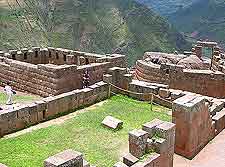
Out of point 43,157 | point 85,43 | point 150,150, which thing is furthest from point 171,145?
point 85,43

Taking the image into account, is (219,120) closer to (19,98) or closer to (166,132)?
(166,132)

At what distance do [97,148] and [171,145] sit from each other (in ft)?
8.63

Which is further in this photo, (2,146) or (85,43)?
(85,43)

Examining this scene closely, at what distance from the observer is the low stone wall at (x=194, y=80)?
23828 mm

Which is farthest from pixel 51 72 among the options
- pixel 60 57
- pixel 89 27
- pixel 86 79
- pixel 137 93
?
pixel 89 27

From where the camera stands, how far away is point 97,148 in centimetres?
1406

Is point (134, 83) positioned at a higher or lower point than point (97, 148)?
higher

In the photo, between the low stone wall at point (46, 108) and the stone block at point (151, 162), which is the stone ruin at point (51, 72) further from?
the stone block at point (151, 162)

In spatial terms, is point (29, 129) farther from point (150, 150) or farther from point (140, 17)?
point (140, 17)

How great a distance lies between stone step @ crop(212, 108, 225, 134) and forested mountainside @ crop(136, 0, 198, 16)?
120 m

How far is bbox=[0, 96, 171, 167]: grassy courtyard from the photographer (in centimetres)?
1302

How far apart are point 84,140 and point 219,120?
6353mm

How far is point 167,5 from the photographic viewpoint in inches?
5507

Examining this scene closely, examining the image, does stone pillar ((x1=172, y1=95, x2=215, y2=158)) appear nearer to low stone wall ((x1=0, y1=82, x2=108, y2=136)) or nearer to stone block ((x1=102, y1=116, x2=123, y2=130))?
stone block ((x1=102, y1=116, x2=123, y2=130))
